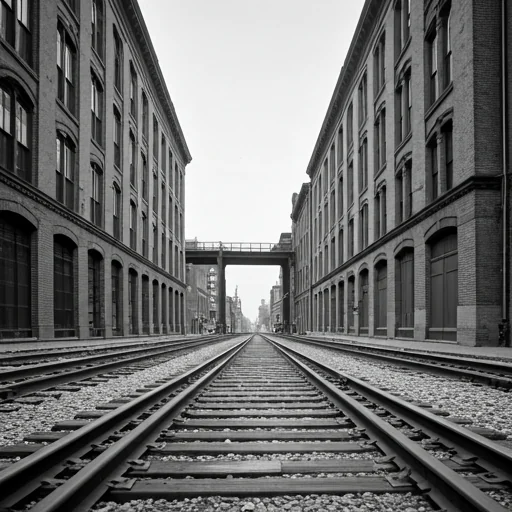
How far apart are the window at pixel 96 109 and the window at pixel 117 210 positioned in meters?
3.10

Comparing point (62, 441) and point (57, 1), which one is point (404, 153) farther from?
point (62, 441)

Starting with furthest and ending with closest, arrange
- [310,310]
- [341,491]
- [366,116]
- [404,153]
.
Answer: [310,310] < [366,116] < [404,153] < [341,491]

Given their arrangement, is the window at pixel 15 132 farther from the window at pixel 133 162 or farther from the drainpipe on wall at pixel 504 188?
the drainpipe on wall at pixel 504 188

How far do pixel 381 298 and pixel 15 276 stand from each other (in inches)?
683

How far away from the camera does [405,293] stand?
20.5 metres

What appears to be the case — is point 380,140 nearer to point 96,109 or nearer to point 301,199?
point 96,109

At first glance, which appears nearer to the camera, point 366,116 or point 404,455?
point 404,455

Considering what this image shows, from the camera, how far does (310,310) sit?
160 ft

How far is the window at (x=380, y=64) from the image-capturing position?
24.7 metres

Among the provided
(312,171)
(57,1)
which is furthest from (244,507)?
(312,171)

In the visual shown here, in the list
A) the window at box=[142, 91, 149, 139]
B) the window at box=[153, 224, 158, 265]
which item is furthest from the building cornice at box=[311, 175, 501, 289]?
the window at box=[142, 91, 149, 139]

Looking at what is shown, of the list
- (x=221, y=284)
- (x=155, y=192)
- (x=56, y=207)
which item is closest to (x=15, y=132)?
(x=56, y=207)

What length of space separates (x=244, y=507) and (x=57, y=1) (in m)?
19.7

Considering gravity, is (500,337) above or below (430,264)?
below
